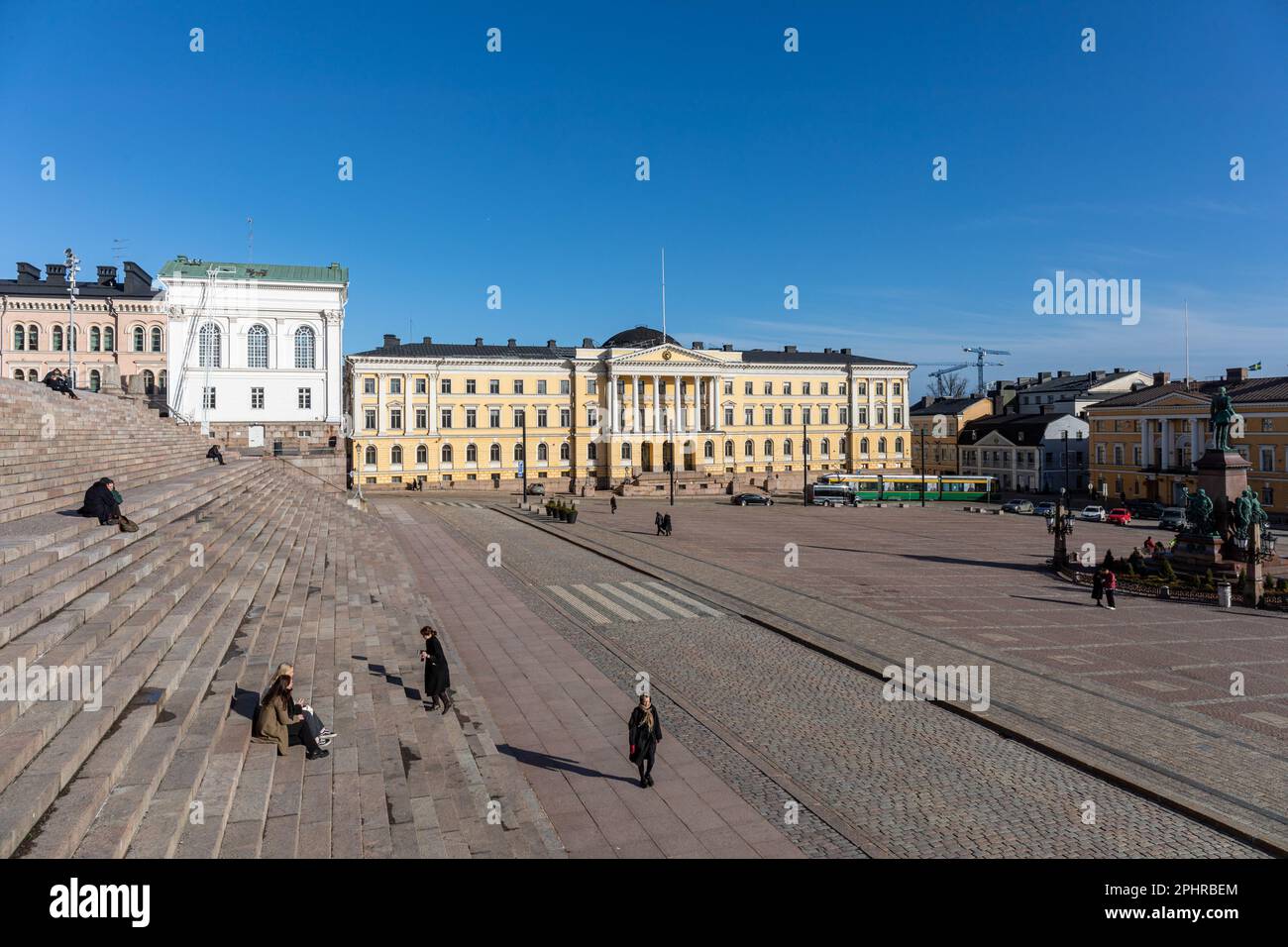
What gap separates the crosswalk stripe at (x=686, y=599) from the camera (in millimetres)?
21219

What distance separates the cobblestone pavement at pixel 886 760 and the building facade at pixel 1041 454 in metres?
73.2

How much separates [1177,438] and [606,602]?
66.5 m

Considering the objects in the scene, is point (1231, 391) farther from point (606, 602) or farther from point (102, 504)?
point (102, 504)

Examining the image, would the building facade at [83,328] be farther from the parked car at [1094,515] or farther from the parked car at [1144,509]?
the parked car at [1144,509]

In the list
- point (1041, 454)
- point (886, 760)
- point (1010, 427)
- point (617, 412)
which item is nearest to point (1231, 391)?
point (1041, 454)

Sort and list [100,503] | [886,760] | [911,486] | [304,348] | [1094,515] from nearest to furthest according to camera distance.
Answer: [886,760], [100,503], [304,348], [1094,515], [911,486]

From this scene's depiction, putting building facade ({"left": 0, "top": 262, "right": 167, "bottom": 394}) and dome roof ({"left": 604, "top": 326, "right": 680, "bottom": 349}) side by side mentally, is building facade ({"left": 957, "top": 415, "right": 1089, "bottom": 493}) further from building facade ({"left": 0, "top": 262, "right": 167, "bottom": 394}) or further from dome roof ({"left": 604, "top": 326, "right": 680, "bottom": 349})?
building facade ({"left": 0, "top": 262, "right": 167, "bottom": 394})

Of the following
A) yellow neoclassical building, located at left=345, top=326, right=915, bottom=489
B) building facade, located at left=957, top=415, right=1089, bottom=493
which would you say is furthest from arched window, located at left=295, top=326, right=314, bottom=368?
building facade, located at left=957, top=415, right=1089, bottom=493

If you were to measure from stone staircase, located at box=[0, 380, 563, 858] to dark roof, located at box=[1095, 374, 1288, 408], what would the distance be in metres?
58.6

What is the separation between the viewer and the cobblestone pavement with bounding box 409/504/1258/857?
337 inches

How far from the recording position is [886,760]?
35.2ft
